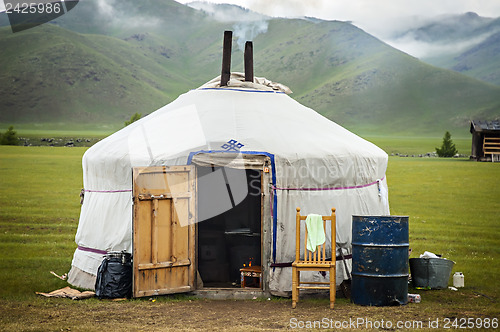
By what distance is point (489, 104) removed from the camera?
112 meters

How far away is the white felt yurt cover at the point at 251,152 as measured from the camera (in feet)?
26.8

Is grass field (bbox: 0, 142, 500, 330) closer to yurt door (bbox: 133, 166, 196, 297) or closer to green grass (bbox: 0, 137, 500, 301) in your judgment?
green grass (bbox: 0, 137, 500, 301)

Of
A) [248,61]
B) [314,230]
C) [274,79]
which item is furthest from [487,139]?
[274,79]

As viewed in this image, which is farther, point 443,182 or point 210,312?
point 443,182

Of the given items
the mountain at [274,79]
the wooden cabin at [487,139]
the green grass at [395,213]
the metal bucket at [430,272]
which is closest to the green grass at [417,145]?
the mountain at [274,79]

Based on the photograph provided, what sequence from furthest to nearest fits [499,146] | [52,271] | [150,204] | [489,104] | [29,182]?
[489,104]
[499,146]
[29,182]
[52,271]
[150,204]

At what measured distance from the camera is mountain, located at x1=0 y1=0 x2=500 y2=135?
386 feet

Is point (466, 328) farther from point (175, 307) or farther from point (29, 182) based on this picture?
point (29, 182)

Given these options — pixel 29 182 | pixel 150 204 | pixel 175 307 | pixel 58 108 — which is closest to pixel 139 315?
pixel 175 307

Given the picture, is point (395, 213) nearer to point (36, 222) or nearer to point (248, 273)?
point (36, 222)

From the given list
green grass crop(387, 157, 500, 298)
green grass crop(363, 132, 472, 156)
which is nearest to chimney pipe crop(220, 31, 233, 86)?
green grass crop(387, 157, 500, 298)

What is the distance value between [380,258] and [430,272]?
172cm

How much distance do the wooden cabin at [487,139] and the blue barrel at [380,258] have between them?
29.6 m

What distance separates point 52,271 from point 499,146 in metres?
30.9
